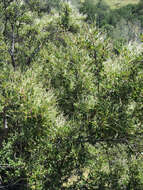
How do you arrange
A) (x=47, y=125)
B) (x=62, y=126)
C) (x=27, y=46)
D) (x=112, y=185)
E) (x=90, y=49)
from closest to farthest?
(x=47, y=125)
(x=62, y=126)
(x=90, y=49)
(x=112, y=185)
(x=27, y=46)

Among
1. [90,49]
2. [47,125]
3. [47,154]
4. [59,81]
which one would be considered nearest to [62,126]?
[47,125]

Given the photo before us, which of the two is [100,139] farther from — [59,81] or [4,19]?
[4,19]

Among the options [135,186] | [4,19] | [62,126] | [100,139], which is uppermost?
[4,19]

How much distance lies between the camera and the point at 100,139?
43.5ft

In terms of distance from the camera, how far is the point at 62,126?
13234mm

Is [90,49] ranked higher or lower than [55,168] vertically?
higher

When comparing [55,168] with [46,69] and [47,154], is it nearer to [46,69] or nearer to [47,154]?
[47,154]

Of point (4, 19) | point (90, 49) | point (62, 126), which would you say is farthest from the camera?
point (4, 19)

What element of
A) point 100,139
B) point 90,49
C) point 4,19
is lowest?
point 100,139

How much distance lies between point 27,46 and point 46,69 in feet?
27.3

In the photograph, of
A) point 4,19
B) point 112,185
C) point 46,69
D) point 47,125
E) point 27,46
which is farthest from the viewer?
point 27,46

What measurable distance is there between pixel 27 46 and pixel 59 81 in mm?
10790

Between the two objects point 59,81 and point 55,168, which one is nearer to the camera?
point 55,168

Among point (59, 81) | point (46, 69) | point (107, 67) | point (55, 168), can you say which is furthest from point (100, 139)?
point (46, 69)
